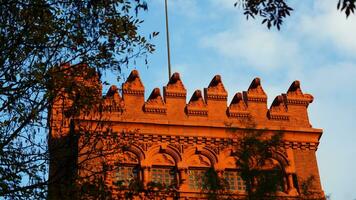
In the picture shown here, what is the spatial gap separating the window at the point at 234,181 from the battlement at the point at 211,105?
5.60 ft

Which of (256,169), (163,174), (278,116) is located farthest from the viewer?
(278,116)

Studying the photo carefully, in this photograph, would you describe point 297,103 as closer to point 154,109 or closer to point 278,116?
point 278,116

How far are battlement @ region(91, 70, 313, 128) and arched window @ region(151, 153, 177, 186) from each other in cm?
131

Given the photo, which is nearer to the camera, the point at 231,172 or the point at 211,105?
the point at 231,172

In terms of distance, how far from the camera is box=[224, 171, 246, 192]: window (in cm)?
2577

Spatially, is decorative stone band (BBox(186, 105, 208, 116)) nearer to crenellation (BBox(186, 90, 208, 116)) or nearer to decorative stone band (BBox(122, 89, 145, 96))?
crenellation (BBox(186, 90, 208, 116))

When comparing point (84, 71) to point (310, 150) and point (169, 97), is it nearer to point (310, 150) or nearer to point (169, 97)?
point (169, 97)

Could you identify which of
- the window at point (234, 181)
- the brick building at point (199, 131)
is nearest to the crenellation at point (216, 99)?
the brick building at point (199, 131)

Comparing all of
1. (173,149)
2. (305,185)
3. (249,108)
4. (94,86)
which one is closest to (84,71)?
(94,86)

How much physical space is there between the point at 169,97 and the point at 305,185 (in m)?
11.7

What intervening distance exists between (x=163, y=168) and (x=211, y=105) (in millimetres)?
3079

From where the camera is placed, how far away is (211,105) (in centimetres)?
2789

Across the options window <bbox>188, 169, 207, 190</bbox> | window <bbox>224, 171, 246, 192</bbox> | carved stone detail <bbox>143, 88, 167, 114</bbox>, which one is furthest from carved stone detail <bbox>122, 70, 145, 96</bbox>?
window <bbox>224, 171, 246, 192</bbox>

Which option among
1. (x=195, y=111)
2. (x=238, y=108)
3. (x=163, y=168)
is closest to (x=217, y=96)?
(x=238, y=108)
